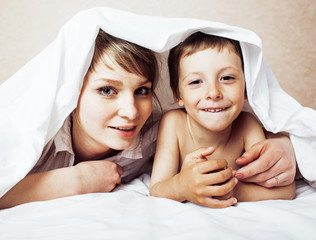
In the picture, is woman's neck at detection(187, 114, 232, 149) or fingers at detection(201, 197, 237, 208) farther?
woman's neck at detection(187, 114, 232, 149)

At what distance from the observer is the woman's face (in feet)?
2.83

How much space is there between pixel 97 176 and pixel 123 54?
349 millimetres

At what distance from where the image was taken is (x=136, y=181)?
41.4 inches

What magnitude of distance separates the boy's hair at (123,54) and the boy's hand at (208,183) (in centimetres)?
31

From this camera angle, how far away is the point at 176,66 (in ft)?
3.20

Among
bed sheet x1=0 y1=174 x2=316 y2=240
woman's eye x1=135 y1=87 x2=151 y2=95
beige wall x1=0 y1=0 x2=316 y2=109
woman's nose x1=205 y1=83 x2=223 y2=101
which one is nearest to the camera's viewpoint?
bed sheet x1=0 y1=174 x2=316 y2=240

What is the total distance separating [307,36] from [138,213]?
4.52 ft

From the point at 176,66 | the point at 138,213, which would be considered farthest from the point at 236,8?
the point at 138,213

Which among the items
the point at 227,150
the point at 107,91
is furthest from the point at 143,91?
the point at 227,150

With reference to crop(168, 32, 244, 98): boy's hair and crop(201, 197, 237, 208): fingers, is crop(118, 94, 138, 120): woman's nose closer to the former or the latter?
crop(168, 32, 244, 98): boy's hair

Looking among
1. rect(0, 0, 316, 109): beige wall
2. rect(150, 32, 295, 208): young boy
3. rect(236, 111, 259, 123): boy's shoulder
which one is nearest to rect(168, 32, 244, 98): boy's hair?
rect(150, 32, 295, 208): young boy

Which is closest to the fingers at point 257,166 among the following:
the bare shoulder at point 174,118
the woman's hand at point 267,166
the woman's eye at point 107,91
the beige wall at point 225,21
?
the woman's hand at point 267,166

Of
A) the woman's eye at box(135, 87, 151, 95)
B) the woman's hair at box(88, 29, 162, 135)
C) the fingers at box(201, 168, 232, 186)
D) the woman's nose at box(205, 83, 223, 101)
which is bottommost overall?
the fingers at box(201, 168, 232, 186)

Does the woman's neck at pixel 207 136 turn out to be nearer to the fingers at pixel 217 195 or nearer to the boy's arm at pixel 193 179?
the boy's arm at pixel 193 179
